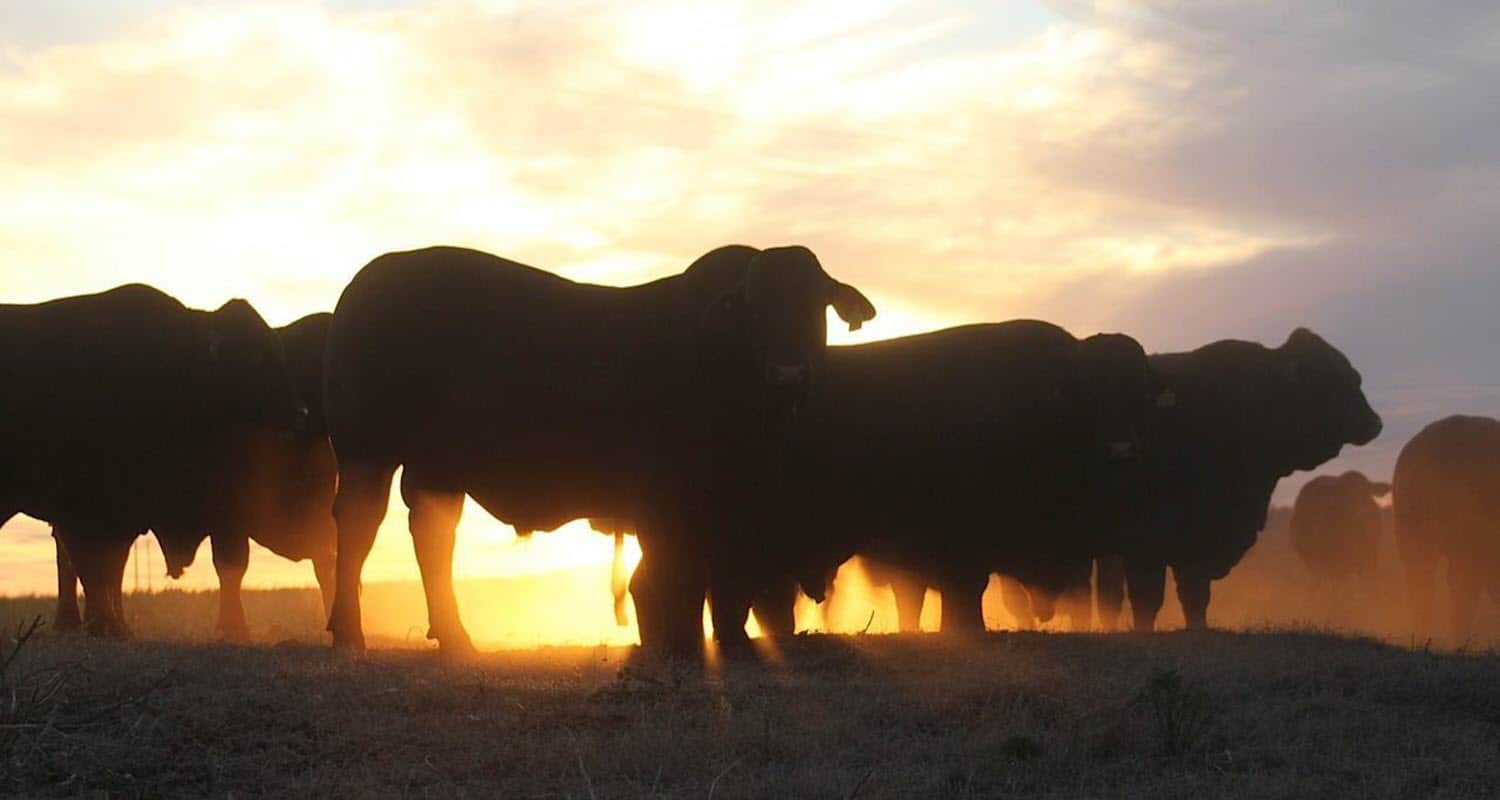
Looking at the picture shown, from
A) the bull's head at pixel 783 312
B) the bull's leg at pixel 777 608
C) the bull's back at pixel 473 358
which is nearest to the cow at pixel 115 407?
the bull's back at pixel 473 358

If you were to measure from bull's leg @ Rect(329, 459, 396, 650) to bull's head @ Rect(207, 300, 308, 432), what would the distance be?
2149mm

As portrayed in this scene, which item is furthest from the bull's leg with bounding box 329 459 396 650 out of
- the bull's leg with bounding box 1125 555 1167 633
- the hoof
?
the bull's leg with bounding box 1125 555 1167 633

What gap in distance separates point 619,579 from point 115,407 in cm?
464

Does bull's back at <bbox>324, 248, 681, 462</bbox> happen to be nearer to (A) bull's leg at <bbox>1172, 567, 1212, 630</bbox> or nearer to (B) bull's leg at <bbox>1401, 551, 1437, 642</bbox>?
(A) bull's leg at <bbox>1172, 567, 1212, 630</bbox>

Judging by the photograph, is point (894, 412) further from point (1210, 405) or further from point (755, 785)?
point (755, 785)

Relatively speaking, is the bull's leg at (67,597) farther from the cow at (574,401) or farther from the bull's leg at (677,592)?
the bull's leg at (677,592)

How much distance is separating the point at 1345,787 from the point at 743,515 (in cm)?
503

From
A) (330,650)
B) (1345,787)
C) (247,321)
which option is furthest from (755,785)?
(247,321)

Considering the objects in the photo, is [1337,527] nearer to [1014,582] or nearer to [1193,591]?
[1014,582]

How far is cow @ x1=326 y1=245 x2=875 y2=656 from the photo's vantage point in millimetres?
12477

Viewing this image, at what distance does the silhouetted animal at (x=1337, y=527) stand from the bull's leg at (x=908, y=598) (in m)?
14.9

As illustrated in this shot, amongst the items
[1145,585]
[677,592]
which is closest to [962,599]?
[677,592]

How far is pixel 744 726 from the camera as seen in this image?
9781 millimetres

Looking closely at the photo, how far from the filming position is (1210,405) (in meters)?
20.4
